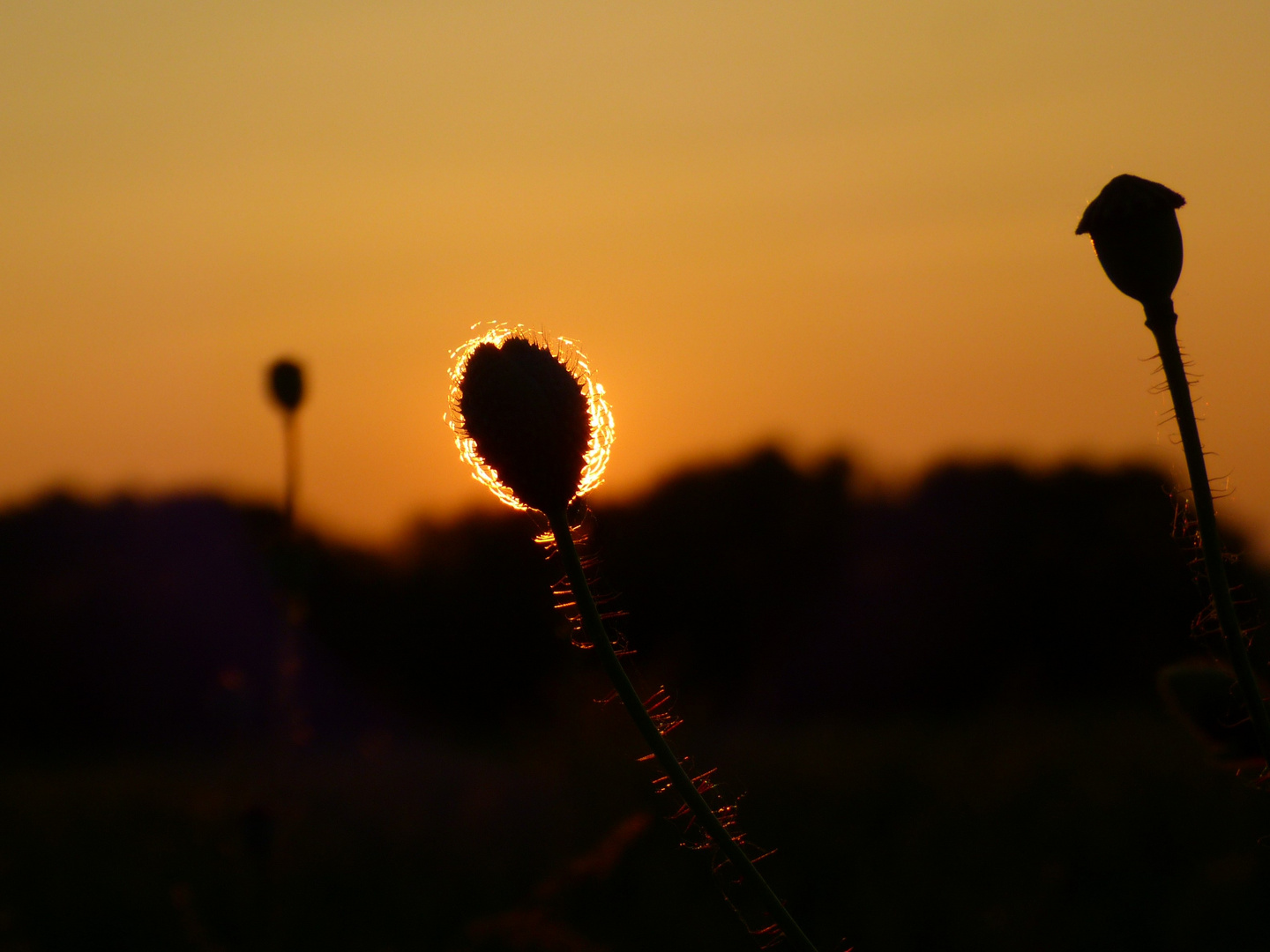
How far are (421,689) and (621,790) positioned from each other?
1403 cm

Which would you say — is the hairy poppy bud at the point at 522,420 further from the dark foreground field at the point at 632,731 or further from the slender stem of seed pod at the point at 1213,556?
the slender stem of seed pod at the point at 1213,556

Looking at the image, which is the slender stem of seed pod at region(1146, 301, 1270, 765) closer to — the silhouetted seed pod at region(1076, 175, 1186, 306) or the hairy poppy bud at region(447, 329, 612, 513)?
the silhouetted seed pod at region(1076, 175, 1186, 306)

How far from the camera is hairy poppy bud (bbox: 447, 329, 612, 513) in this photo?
1.49 metres

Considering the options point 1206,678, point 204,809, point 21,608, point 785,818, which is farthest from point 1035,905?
point 21,608

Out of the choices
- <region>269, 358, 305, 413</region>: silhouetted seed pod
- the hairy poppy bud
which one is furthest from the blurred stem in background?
the hairy poppy bud

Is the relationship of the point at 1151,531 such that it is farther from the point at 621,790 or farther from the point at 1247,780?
the point at 1247,780

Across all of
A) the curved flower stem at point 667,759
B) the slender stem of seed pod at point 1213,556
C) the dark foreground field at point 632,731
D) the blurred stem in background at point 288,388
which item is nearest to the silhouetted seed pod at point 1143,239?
the slender stem of seed pod at point 1213,556

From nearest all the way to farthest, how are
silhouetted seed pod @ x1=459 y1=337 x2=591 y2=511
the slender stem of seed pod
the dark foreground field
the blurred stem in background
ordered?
1. the slender stem of seed pod
2. silhouetted seed pod @ x1=459 y1=337 x2=591 y2=511
3. the blurred stem in background
4. the dark foreground field

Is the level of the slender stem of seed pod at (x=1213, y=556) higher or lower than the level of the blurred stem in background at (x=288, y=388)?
lower

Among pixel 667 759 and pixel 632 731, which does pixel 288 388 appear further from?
pixel 632 731

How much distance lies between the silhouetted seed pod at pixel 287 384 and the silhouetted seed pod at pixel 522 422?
107 inches

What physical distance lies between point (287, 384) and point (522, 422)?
9.24 ft

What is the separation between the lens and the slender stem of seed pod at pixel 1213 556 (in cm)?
104

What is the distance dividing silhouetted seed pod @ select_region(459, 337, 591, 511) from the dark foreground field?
26 centimetres
